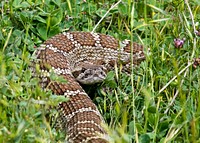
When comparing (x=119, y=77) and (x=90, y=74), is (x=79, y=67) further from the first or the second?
(x=119, y=77)

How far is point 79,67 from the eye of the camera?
572cm

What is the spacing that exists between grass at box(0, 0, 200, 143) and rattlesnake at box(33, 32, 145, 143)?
4.8 inches

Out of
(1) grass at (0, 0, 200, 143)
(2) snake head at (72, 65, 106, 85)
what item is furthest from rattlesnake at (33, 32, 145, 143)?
(1) grass at (0, 0, 200, 143)

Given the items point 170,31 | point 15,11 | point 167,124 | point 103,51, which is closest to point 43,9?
point 15,11

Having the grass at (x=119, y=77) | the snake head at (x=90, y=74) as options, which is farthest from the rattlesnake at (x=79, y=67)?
the grass at (x=119, y=77)

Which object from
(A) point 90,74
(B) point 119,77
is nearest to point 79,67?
(A) point 90,74

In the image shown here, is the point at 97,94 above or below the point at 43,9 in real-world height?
below

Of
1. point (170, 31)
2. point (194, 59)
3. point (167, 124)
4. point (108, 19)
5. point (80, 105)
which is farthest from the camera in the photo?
point (108, 19)

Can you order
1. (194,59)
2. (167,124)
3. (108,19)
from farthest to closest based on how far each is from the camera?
(108,19) < (194,59) < (167,124)

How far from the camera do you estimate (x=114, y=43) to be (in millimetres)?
6223

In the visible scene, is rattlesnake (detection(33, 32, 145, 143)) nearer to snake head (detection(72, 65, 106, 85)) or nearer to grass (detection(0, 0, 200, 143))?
snake head (detection(72, 65, 106, 85))

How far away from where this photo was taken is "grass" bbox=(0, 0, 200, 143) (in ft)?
13.0

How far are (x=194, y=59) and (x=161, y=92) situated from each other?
0.45 metres

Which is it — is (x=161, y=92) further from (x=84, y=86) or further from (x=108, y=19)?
(x=108, y=19)
